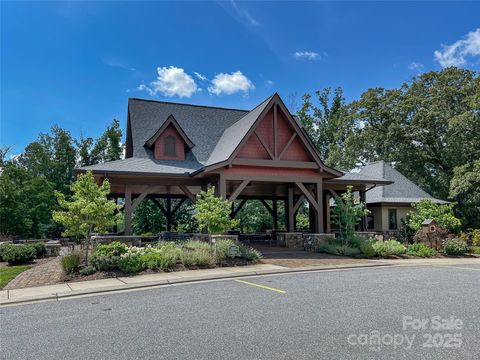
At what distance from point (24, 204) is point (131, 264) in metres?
17.6

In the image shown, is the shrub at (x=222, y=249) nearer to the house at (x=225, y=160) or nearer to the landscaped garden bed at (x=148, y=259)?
the landscaped garden bed at (x=148, y=259)

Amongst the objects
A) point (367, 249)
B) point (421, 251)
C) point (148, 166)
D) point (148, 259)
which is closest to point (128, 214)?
point (148, 166)

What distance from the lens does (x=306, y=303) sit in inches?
321

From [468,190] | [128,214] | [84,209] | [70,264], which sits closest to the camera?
[70,264]

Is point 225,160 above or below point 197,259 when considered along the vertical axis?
above

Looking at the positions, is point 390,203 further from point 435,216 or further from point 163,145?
point 163,145

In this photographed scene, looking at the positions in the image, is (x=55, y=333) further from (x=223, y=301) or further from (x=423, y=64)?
(x=423, y=64)

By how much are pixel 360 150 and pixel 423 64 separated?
10.2 m

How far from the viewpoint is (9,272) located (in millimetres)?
13484

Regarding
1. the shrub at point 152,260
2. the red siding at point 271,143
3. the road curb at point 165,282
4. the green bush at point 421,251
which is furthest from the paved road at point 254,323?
the red siding at point 271,143

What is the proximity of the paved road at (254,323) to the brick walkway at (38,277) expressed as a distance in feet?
9.31

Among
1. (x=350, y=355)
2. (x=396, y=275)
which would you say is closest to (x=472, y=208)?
(x=396, y=275)

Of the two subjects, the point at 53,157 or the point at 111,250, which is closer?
the point at 111,250

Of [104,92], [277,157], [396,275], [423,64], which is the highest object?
[423,64]
